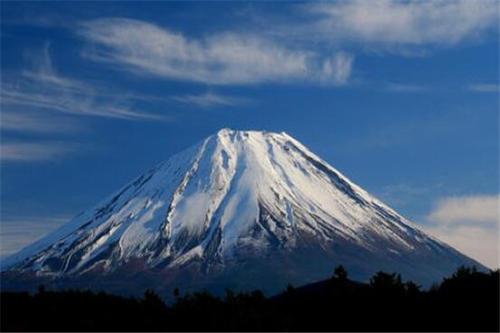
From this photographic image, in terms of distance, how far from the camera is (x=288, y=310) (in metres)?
39.8

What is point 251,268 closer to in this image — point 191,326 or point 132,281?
point 132,281

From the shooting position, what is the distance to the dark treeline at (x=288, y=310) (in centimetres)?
3406

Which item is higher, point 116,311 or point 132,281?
point 132,281

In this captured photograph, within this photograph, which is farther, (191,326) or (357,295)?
(357,295)

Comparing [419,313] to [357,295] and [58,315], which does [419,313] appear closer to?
[357,295]

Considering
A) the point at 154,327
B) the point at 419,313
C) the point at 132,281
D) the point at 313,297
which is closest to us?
the point at 154,327

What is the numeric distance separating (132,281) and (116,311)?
513 ft

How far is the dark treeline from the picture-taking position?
34.1m

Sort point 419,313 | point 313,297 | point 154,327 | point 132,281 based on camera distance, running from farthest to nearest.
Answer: point 132,281 → point 313,297 → point 419,313 → point 154,327

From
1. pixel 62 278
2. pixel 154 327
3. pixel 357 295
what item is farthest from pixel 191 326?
pixel 62 278

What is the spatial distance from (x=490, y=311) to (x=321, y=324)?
22.6ft

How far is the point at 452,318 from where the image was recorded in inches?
1406

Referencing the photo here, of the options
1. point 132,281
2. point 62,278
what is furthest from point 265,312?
point 62,278

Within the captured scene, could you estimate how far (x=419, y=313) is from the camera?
3647 centimetres
